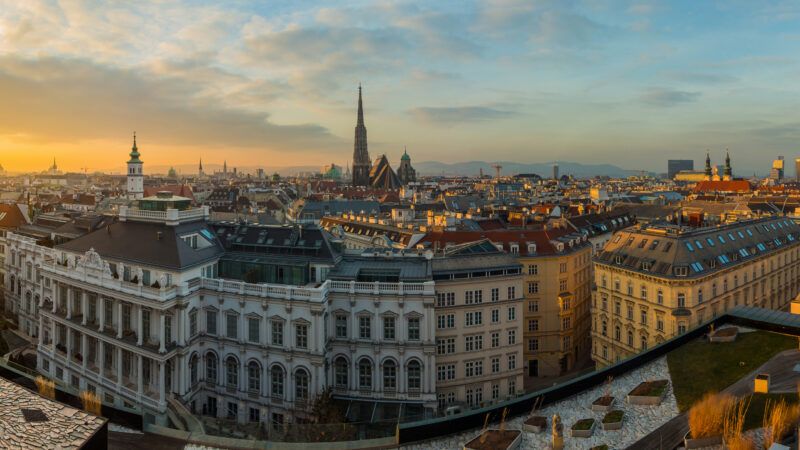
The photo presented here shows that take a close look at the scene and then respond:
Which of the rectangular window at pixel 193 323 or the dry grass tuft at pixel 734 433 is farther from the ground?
the dry grass tuft at pixel 734 433

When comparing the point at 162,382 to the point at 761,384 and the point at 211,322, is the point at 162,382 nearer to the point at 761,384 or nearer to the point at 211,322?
the point at 211,322

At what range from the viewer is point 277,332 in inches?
2128

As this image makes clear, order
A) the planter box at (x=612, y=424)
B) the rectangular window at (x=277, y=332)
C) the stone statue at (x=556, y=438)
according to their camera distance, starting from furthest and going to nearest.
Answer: the rectangular window at (x=277, y=332), the planter box at (x=612, y=424), the stone statue at (x=556, y=438)

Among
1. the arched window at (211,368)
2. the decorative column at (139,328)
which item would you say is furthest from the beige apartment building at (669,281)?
the decorative column at (139,328)

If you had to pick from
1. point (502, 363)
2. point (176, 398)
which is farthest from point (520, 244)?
point (176, 398)

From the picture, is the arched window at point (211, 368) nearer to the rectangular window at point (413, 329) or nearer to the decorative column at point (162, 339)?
the decorative column at point (162, 339)

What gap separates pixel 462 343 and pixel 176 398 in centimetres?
2743

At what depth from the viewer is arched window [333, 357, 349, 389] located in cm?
5547

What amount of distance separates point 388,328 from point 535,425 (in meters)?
25.2

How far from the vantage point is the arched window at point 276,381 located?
54156 millimetres

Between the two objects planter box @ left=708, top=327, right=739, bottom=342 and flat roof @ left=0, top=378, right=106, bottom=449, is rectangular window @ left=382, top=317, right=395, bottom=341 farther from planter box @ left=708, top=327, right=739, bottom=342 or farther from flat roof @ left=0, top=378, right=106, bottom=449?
flat roof @ left=0, top=378, right=106, bottom=449

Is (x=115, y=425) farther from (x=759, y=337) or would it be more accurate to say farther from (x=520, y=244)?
(x=520, y=244)

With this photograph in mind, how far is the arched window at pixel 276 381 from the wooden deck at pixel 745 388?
111 ft

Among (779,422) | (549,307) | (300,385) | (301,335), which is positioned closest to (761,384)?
(779,422)
